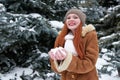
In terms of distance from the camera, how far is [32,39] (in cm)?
585

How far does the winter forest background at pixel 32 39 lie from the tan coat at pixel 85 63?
2307 mm

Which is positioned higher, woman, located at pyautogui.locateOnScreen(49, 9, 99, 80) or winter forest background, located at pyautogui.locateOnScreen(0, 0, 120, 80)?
woman, located at pyautogui.locateOnScreen(49, 9, 99, 80)

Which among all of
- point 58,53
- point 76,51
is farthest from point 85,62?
point 58,53

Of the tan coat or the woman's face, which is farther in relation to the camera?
the woman's face

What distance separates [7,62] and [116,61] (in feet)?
8.07

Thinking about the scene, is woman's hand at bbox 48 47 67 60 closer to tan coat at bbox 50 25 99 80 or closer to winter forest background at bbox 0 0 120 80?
tan coat at bbox 50 25 99 80

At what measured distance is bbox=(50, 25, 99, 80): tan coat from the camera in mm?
3072

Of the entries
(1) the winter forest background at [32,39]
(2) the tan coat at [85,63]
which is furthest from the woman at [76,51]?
(1) the winter forest background at [32,39]

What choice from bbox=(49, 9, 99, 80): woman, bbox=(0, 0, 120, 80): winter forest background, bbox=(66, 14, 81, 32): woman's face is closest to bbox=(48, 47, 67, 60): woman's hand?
bbox=(49, 9, 99, 80): woman

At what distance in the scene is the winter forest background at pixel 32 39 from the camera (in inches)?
218

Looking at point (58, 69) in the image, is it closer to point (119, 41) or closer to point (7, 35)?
point (7, 35)

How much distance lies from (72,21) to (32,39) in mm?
2605

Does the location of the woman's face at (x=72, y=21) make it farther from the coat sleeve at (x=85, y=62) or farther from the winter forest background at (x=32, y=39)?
the winter forest background at (x=32, y=39)

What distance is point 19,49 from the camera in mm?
6043
